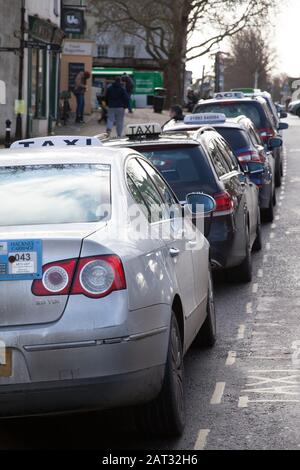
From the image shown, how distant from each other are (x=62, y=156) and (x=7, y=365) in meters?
1.68

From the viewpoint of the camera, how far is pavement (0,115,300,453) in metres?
6.29

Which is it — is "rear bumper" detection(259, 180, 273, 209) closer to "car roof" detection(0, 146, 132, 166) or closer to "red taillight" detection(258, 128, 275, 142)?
"red taillight" detection(258, 128, 275, 142)

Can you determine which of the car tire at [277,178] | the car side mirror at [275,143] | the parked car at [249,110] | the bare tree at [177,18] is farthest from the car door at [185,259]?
the bare tree at [177,18]

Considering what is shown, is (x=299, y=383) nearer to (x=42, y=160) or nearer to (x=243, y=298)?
(x=42, y=160)

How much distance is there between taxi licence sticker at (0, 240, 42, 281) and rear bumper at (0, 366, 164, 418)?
492 millimetres

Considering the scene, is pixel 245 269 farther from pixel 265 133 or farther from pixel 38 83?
pixel 38 83

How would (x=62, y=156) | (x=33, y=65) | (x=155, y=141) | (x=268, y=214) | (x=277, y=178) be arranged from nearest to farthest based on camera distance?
1. (x=62, y=156)
2. (x=155, y=141)
3. (x=268, y=214)
4. (x=277, y=178)
5. (x=33, y=65)

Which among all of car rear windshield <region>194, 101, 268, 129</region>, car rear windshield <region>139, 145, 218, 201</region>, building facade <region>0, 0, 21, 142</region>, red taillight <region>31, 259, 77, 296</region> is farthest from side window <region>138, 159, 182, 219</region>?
building facade <region>0, 0, 21, 142</region>

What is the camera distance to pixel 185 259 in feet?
23.9

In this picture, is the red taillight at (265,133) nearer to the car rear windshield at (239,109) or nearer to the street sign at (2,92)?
the car rear windshield at (239,109)

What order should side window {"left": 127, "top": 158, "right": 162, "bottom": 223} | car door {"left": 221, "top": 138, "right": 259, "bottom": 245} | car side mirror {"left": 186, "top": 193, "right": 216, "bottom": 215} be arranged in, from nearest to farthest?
side window {"left": 127, "top": 158, "right": 162, "bottom": 223}
car side mirror {"left": 186, "top": 193, "right": 216, "bottom": 215}
car door {"left": 221, "top": 138, "right": 259, "bottom": 245}

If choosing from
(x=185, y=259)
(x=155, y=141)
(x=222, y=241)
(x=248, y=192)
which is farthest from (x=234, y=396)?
(x=248, y=192)

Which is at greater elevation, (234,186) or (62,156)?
(62,156)
